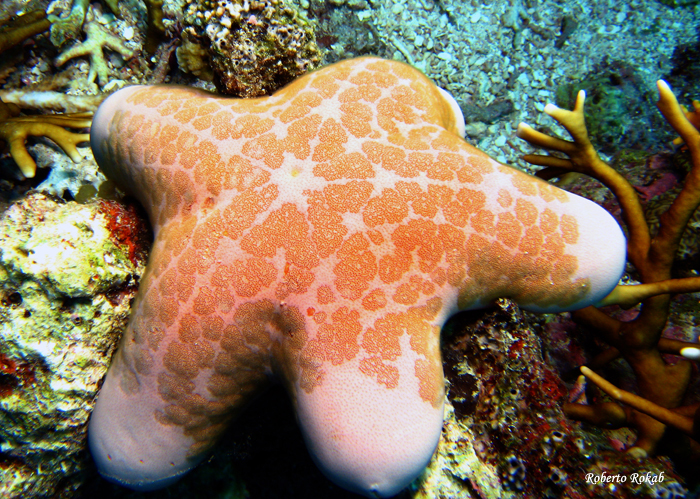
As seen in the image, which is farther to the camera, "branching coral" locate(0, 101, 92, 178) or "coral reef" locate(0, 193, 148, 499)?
"branching coral" locate(0, 101, 92, 178)

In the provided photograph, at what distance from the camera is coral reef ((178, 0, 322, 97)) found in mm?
2266

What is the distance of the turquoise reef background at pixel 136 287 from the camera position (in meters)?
2.14

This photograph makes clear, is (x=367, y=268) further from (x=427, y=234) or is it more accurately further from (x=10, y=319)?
(x=10, y=319)

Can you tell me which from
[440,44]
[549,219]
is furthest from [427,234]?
[440,44]

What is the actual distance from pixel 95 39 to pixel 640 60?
7.16m

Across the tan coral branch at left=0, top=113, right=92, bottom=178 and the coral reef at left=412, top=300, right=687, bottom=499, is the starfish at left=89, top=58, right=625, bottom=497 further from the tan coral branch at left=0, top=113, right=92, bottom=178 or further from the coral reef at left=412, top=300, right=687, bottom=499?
the tan coral branch at left=0, top=113, right=92, bottom=178

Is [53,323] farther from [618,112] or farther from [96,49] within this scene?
[618,112]

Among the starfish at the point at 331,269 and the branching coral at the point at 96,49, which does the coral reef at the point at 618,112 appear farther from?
the branching coral at the point at 96,49

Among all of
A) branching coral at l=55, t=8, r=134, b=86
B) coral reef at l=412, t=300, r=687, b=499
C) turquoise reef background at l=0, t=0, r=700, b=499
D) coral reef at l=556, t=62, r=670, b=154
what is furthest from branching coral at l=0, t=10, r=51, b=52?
coral reef at l=556, t=62, r=670, b=154

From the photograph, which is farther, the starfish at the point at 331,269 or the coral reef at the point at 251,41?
the coral reef at the point at 251,41

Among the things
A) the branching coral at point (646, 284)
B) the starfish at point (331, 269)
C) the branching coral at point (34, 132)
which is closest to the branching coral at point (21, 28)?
the branching coral at point (34, 132)

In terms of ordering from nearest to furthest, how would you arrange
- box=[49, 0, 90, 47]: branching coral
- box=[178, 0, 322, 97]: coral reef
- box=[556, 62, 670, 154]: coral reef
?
box=[178, 0, 322, 97]: coral reef
box=[49, 0, 90, 47]: branching coral
box=[556, 62, 670, 154]: coral reef

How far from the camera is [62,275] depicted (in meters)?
2.08

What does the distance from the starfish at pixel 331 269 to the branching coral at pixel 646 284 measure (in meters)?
0.94
